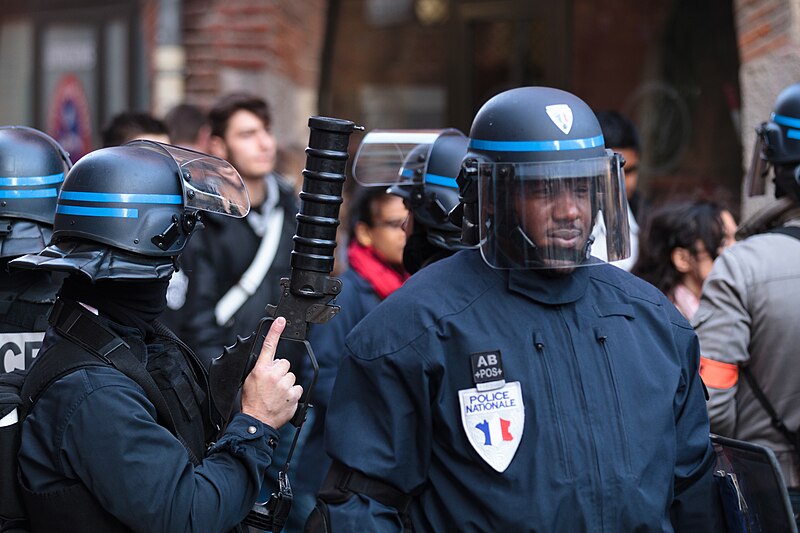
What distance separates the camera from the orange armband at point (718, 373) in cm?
339

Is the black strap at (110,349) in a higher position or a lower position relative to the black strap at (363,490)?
higher

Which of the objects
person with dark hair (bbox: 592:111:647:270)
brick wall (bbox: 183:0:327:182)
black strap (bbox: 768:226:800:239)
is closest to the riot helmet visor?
black strap (bbox: 768:226:800:239)

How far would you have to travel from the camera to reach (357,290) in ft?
15.0

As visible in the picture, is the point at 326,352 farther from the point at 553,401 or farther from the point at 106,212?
the point at 553,401

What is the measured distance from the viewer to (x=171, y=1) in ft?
25.0

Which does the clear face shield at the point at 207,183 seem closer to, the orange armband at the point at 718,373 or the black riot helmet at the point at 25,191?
the black riot helmet at the point at 25,191

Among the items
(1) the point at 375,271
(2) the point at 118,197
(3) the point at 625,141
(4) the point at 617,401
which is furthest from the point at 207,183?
(3) the point at 625,141

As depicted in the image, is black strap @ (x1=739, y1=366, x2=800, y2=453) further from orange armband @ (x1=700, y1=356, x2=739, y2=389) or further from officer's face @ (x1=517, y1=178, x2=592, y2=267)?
officer's face @ (x1=517, y1=178, x2=592, y2=267)

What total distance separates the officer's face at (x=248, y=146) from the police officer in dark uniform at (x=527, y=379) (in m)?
2.61

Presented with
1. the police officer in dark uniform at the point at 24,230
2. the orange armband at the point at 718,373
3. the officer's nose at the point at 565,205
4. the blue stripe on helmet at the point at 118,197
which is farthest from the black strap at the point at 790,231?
the police officer in dark uniform at the point at 24,230

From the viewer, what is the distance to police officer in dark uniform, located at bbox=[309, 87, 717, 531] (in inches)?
97.1

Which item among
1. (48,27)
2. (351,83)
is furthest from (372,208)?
(48,27)

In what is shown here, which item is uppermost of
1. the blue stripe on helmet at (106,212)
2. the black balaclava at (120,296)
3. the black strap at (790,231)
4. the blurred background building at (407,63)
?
the blurred background building at (407,63)

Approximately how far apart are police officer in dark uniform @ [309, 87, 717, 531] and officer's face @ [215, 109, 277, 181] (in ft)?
8.58
